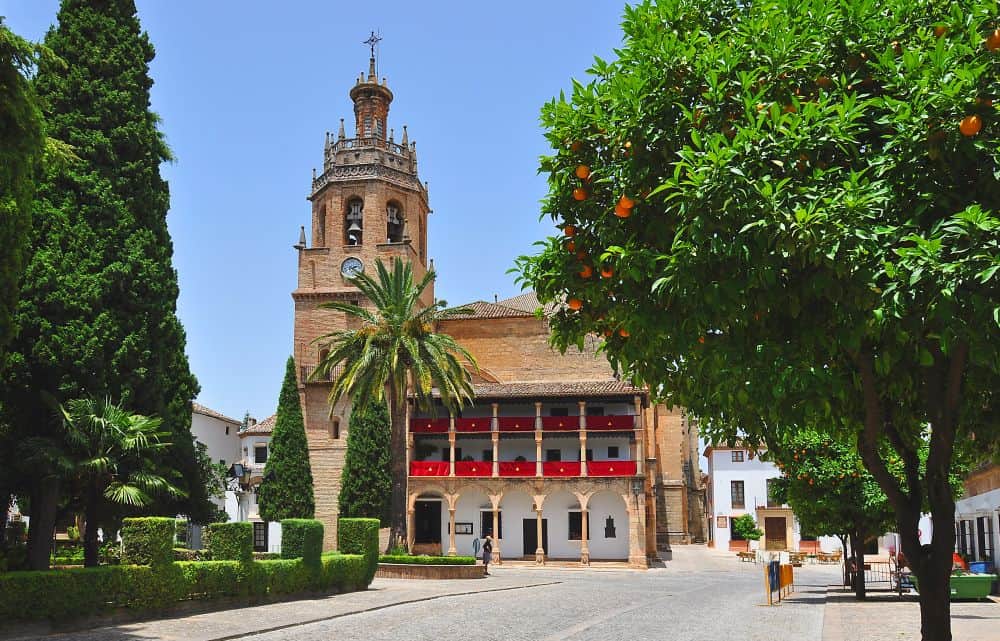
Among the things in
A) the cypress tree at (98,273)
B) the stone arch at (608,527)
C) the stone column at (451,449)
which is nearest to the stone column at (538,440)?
the stone arch at (608,527)

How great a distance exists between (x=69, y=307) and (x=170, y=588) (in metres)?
6.80

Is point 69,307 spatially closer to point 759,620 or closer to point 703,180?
point 759,620

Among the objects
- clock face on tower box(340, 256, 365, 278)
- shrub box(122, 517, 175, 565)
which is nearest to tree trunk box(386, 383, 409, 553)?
shrub box(122, 517, 175, 565)

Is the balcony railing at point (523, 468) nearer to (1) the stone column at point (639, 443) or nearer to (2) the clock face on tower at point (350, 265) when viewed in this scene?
(1) the stone column at point (639, 443)

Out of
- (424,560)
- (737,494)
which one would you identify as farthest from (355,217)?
(737,494)

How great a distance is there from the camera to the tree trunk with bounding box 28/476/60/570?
791 inches

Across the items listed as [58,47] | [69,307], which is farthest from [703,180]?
[58,47]

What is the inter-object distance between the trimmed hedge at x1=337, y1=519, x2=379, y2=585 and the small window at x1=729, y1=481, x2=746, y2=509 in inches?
1616

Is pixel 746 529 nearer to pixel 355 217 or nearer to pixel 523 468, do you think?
pixel 523 468

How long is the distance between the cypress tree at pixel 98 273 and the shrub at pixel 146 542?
2.15 meters

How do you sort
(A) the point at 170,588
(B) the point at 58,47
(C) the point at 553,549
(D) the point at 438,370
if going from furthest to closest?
(C) the point at 553,549, (D) the point at 438,370, (B) the point at 58,47, (A) the point at 170,588

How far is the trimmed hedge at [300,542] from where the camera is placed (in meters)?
24.4

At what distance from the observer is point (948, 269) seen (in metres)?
5.18

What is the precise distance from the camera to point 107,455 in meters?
20.0
